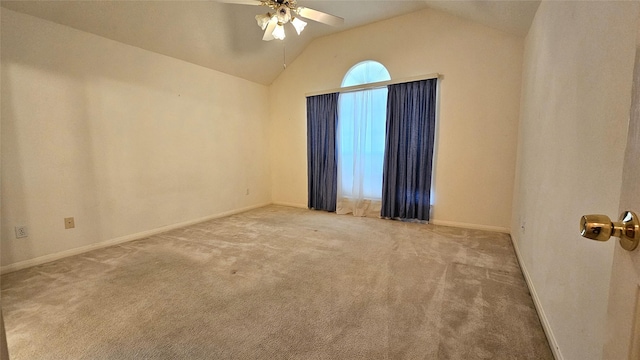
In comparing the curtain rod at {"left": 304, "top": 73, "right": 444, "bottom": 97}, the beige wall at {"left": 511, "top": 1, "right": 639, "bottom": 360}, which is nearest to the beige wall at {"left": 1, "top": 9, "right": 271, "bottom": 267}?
the curtain rod at {"left": 304, "top": 73, "right": 444, "bottom": 97}

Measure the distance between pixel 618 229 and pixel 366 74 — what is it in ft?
13.0

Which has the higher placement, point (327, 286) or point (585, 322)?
point (585, 322)

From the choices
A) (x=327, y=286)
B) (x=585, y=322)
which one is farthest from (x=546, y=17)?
(x=327, y=286)

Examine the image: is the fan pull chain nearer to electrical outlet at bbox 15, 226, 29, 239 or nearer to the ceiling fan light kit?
the ceiling fan light kit

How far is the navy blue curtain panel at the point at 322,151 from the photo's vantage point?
4.27 meters

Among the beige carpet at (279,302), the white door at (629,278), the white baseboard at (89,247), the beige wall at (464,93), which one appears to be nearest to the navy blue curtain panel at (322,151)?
the beige wall at (464,93)

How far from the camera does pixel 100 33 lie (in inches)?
106

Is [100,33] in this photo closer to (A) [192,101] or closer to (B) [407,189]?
(A) [192,101]

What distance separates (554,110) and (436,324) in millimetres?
1487

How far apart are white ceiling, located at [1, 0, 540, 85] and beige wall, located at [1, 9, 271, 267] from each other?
152 mm

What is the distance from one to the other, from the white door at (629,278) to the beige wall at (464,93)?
3.16 m

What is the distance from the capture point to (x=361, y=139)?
13.3 feet

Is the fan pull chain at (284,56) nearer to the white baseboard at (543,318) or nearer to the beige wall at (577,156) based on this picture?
the beige wall at (577,156)

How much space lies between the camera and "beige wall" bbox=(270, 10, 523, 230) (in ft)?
10.1
